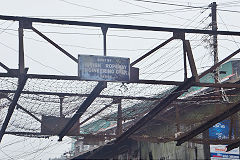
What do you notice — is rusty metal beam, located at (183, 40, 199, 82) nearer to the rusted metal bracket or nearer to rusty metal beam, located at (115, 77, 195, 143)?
rusty metal beam, located at (115, 77, 195, 143)

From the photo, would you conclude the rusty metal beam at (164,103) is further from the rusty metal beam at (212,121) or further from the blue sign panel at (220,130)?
the blue sign panel at (220,130)

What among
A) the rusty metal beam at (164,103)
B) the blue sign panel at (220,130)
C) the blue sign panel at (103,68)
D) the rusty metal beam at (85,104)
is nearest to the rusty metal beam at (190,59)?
the rusty metal beam at (164,103)

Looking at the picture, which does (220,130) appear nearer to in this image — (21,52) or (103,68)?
(103,68)

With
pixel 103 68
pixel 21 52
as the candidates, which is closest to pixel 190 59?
pixel 103 68

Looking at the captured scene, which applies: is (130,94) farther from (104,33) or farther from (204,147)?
(204,147)

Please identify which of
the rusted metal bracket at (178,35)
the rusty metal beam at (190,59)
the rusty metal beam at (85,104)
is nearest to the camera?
the rusty metal beam at (190,59)

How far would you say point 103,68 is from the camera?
10750 mm

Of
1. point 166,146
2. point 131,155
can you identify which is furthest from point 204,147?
point 131,155

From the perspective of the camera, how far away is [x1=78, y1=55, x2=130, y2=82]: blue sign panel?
34.7ft

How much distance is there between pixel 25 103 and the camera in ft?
46.4

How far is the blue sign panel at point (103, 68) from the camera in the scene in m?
10.6

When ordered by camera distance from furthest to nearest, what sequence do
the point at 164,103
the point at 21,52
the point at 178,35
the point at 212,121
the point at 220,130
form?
1. the point at 220,130
2. the point at 212,121
3. the point at 164,103
4. the point at 178,35
5. the point at 21,52

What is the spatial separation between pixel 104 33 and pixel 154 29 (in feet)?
4.53

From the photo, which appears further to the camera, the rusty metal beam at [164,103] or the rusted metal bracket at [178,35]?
the rusted metal bracket at [178,35]
